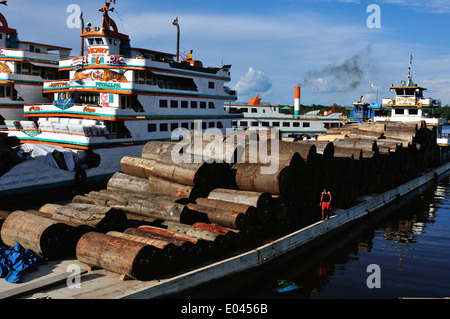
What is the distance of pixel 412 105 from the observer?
144ft

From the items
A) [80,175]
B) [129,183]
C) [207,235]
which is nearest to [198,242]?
[207,235]

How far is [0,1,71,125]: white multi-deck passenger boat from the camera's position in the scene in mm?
29875

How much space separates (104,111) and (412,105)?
35.0 meters

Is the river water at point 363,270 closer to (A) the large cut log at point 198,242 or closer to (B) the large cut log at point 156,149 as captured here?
(A) the large cut log at point 198,242

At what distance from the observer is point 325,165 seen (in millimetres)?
17594

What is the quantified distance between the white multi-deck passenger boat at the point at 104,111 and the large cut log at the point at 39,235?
875cm

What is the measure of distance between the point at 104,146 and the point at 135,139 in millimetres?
2989

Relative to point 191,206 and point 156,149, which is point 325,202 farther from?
point 156,149

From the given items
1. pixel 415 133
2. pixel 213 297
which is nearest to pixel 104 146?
pixel 213 297

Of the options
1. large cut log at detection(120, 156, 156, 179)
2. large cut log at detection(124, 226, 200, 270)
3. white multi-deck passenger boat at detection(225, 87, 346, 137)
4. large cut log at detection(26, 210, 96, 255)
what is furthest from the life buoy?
white multi-deck passenger boat at detection(225, 87, 346, 137)

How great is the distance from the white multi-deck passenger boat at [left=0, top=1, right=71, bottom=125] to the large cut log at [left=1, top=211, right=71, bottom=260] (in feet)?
69.7

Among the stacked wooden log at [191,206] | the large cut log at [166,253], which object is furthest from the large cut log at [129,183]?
the large cut log at [166,253]

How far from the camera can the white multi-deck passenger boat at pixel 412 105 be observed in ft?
142
